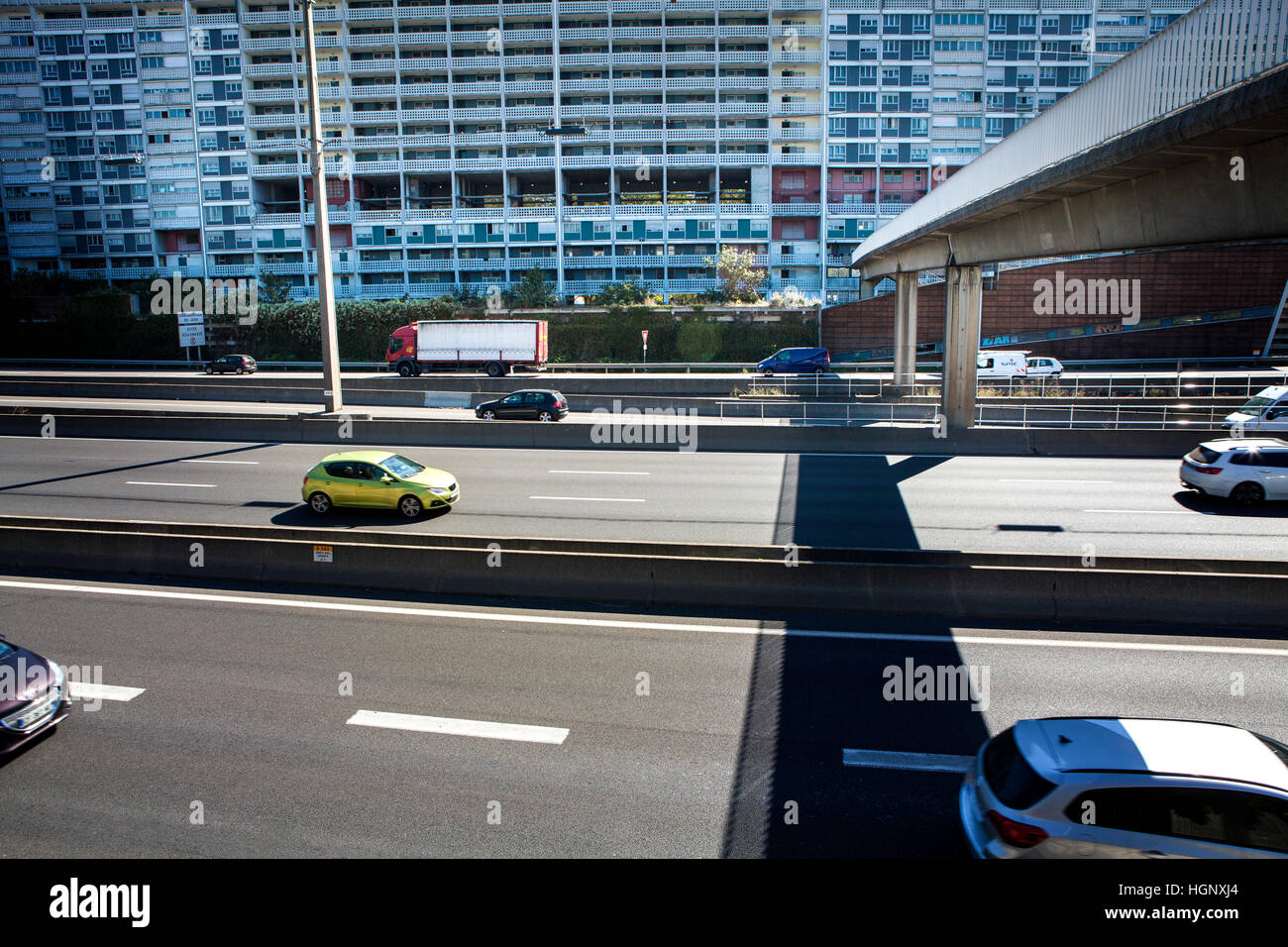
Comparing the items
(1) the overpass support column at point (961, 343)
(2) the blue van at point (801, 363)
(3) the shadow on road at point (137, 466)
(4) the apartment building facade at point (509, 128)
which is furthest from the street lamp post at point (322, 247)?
(4) the apartment building facade at point (509, 128)

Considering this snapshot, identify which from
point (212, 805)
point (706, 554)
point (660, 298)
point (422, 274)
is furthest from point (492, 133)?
point (212, 805)

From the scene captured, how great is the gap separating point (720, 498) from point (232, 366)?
125 feet

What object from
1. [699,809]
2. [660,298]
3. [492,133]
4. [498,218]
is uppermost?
[492,133]

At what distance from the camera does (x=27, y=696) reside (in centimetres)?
783

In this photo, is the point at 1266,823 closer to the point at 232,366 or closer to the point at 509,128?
the point at 232,366

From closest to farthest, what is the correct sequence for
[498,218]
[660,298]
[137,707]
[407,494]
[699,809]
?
1. [699,809]
2. [137,707]
3. [407,494]
4. [660,298]
5. [498,218]

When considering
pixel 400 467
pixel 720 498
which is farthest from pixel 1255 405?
pixel 400 467

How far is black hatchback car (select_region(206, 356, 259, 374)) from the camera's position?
153 feet

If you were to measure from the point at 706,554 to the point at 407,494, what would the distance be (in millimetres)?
7553

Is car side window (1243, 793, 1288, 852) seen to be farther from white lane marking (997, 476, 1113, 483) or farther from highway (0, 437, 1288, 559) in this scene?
white lane marking (997, 476, 1113, 483)

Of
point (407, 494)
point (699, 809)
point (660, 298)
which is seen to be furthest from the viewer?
point (660, 298)

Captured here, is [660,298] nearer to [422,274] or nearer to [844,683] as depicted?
[422,274]

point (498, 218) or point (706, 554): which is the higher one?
point (498, 218)
